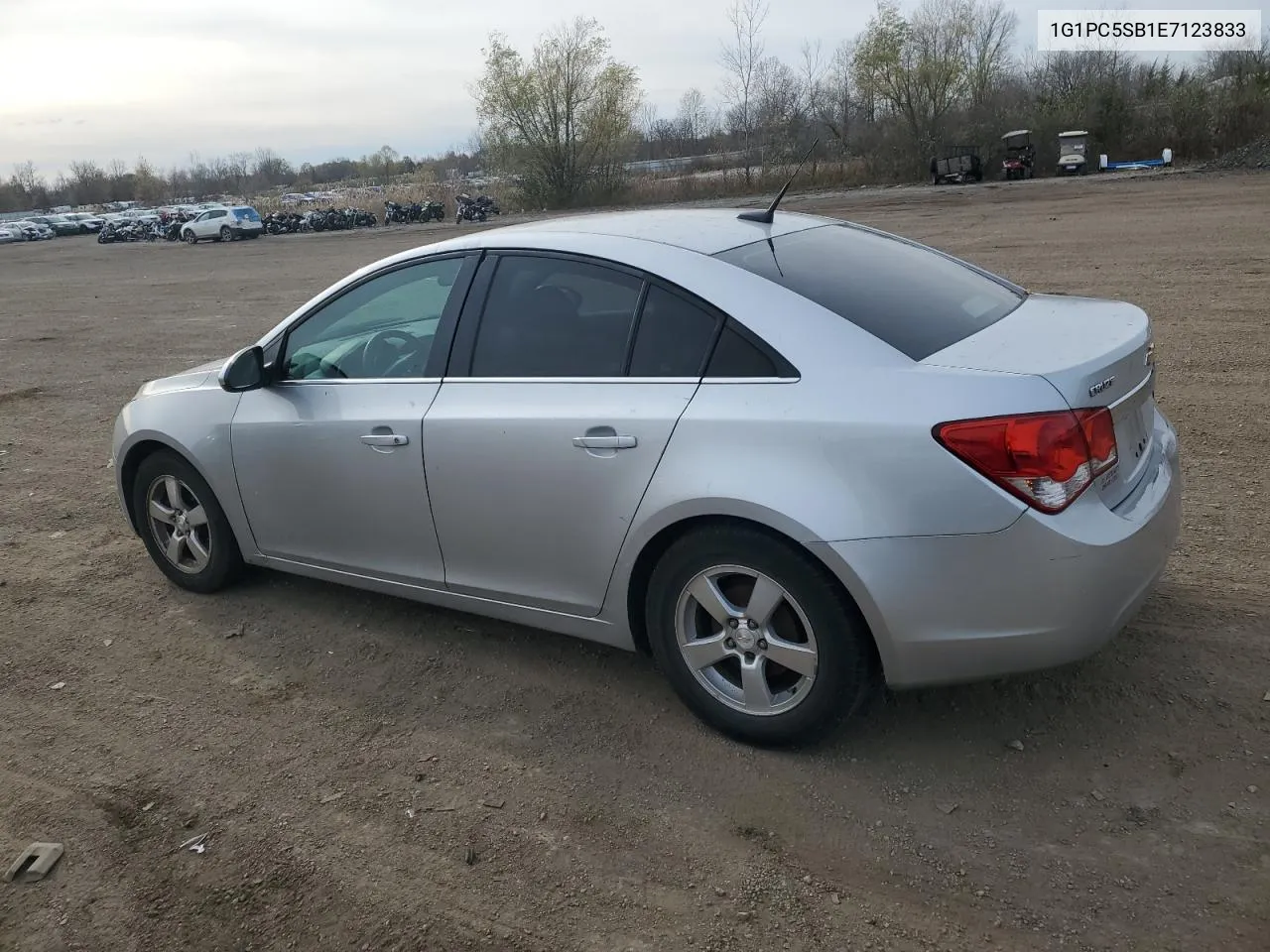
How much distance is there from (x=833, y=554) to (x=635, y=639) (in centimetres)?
94

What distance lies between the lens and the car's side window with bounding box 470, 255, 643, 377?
3.56 metres

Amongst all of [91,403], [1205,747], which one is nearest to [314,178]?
[91,403]

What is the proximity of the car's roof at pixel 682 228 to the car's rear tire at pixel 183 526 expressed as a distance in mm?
1928

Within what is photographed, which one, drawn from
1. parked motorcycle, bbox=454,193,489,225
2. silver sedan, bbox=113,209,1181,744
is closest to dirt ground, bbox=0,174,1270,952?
silver sedan, bbox=113,209,1181,744

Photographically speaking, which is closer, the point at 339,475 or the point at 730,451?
the point at 730,451

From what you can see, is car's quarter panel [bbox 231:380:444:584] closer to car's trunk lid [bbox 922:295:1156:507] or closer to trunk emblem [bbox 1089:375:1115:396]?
car's trunk lid [bbox 922:295:1156:507]

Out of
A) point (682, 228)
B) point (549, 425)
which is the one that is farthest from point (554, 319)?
point (682, 228)

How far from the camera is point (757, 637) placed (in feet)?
10.5

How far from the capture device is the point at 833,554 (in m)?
2.96

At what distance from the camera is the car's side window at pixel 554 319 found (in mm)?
3561

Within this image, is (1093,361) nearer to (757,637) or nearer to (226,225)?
(757,637)

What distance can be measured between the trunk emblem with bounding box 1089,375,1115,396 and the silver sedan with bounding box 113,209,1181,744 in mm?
13

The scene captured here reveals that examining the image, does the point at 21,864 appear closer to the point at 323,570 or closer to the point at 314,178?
the point at 323,570

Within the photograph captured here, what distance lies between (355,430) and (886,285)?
84.3 inches
